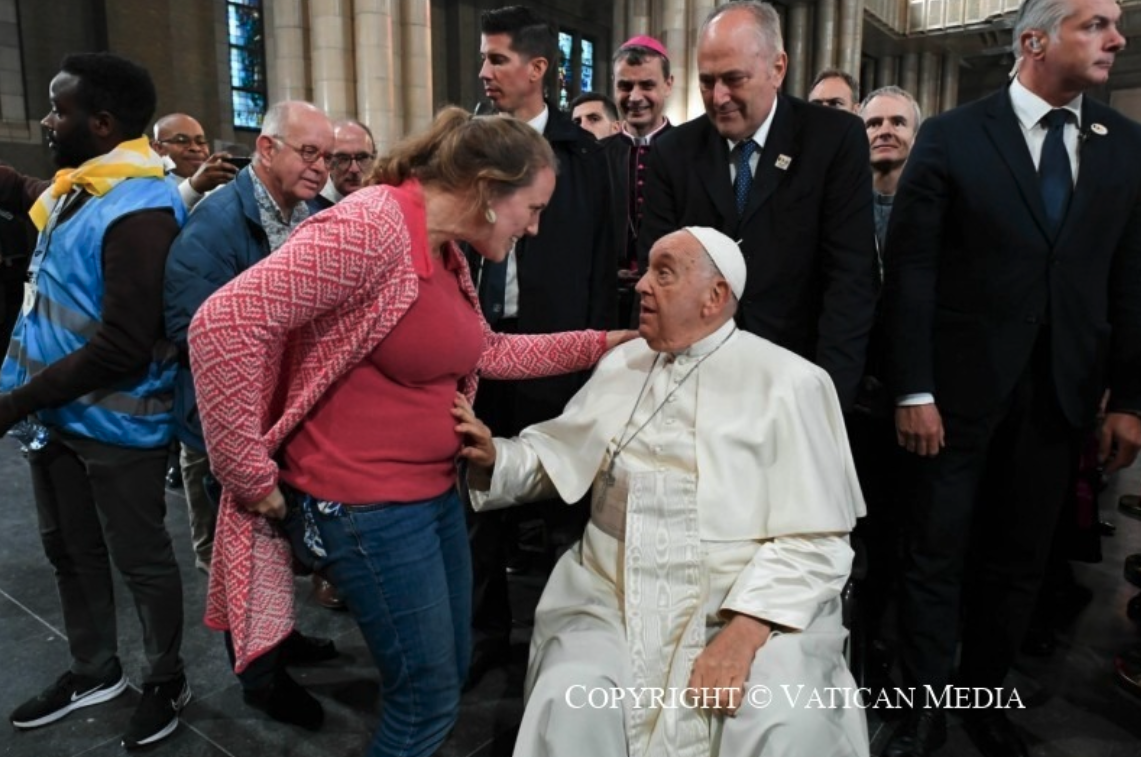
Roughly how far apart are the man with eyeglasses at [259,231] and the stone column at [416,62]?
7902 millimetres

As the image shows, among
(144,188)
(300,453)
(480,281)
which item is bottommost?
(300,453)

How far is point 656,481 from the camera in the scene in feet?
7.17

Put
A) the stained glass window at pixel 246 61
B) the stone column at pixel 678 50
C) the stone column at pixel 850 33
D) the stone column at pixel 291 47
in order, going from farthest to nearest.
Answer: the stone column at pixel 850 33 < the stone column at pixel 678 50 < the stained glass window at pixel 246 61 < the stone column at pixel 291 47

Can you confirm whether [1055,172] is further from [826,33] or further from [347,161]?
[826,33]

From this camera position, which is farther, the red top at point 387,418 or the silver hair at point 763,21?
the silver hair at point 763,21

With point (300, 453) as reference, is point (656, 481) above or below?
below

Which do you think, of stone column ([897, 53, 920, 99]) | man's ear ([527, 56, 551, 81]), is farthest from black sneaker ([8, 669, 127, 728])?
stone column ([897, 53, 920, 99])

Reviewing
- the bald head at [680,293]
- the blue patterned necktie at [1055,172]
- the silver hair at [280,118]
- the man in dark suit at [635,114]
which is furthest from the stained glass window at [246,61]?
the blue patterned necktie at [1055,172]

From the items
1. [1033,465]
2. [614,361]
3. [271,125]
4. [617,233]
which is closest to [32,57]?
[271,125]

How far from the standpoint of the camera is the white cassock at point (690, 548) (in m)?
1.91

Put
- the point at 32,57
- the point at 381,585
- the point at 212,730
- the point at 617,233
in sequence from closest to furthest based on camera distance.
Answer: the point at 381,585 → the point at 212,730 → the point at 617,233 → the point at 32,57

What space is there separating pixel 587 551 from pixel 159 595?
144 centimetres

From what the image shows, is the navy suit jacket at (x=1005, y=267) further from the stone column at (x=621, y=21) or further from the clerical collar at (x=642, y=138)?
the stone column at (x=621, y=21)

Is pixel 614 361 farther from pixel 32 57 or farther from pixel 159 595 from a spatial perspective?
pixel 32 57
